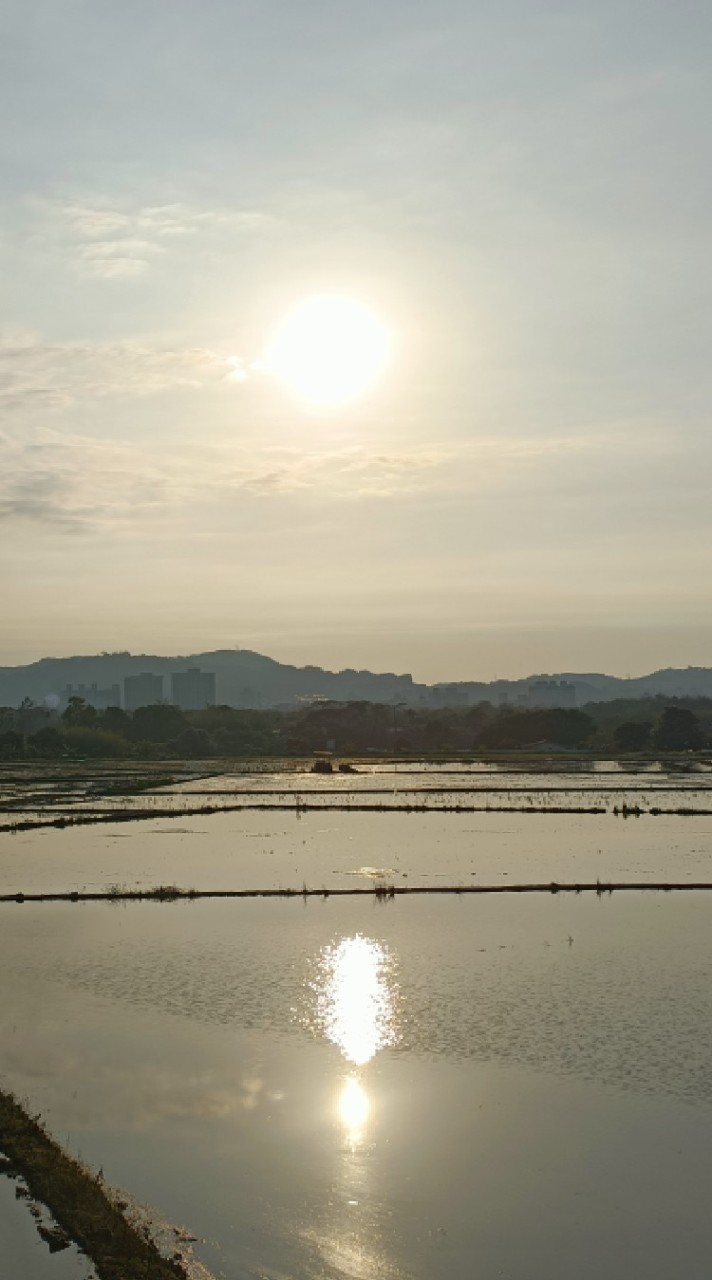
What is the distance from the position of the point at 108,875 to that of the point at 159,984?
32.8ft

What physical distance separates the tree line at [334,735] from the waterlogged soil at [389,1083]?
→ 2505 inches

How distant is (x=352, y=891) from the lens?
25031mm

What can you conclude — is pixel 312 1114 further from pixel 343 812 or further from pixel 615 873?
pixel 343 812

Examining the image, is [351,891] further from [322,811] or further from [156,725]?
[156,725]

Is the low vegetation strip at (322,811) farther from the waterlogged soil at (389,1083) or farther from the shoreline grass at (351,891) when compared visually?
the waterlogged soil at (389,1083)

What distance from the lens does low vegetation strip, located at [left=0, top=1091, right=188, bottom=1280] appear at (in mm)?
8758

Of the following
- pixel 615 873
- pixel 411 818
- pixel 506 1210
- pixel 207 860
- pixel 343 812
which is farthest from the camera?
pixel 343 812

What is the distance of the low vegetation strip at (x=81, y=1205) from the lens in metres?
8.76

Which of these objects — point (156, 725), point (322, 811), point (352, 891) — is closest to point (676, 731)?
point (156, 725)

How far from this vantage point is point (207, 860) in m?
29.9

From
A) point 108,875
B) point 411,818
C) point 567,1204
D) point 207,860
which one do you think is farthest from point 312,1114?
point 411,818

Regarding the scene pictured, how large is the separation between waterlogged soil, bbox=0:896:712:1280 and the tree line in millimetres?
63618

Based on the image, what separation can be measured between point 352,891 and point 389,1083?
1196 centimetres

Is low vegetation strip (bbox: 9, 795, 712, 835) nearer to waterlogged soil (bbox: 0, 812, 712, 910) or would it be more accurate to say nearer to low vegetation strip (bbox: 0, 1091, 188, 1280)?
waterlogged soil (bbox: 0, 812, 712, 910)
